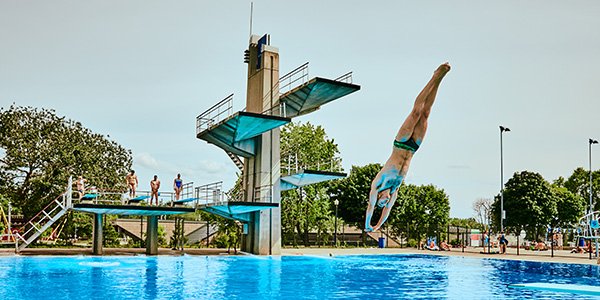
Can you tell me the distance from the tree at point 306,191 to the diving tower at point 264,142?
12082 mm

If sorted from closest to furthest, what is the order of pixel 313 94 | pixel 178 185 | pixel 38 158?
pixel 313 94
pixel 178 185
pixel 38 158

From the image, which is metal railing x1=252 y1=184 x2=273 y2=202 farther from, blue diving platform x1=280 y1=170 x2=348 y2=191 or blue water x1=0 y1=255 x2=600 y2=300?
blue water x1=0 y1=255 x2=600 y2=300

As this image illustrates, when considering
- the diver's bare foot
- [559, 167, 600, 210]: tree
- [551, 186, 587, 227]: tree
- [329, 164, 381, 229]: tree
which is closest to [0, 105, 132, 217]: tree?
[329, 164, 381, 229]: tree

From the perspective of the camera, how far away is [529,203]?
6419 centimetres

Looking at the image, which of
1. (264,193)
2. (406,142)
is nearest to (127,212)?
(264,193)

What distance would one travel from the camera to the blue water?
689 inches

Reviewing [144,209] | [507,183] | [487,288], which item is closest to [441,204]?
[507,183]

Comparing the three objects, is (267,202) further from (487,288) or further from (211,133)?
(487,288)

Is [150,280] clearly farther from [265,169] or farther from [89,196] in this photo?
[265,169]

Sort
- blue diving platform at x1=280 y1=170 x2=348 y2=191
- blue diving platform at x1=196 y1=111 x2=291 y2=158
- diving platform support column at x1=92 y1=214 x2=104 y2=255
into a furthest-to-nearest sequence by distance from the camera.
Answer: blue diving platform at x1=280 y1=170 x2=348 y2=191
diving platform support column at x1=92 y1=214 x2=104 y2=255
blue diving platform at x1=196 y1=111 x2=291 y2=158

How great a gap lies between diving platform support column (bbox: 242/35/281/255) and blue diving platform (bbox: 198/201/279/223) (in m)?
0.57

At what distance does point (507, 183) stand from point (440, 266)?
41381 mm

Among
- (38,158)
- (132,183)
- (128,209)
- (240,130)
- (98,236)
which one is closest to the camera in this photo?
(128,209)

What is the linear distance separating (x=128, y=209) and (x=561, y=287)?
2135 centimetres
